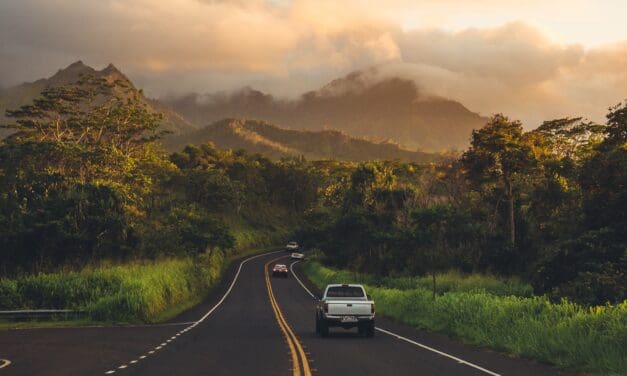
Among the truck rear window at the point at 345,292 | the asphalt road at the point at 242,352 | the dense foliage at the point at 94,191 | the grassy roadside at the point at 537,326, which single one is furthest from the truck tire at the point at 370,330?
the dense foliage at the point at 94,191

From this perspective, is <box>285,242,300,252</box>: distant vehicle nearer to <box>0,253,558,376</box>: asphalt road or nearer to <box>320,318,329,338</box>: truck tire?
<box>0,253,558,376</box>: asphalt road

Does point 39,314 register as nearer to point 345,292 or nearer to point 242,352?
point 345,292

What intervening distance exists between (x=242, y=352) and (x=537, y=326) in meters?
8.91

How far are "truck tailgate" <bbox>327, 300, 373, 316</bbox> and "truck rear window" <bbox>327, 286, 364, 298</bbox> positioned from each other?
147 centimetres

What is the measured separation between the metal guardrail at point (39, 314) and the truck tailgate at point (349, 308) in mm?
15822

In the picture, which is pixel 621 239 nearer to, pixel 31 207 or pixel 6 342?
pixel 6 342

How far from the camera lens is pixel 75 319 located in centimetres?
3356

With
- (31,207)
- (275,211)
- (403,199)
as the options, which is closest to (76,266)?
(31,207)

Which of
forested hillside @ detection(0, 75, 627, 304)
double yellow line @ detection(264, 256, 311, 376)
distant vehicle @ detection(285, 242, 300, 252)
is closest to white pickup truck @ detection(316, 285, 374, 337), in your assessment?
double yellow line @ detection(264, 256, 311, 376)

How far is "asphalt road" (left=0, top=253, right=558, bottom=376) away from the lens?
1534cm

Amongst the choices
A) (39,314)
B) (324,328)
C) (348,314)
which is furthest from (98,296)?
(348,314)

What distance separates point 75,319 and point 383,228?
37.5 m

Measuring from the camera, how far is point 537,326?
19.3 m

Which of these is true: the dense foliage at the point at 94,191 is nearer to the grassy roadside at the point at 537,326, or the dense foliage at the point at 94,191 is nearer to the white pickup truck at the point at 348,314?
the grassy roadside at the point at 537,326
